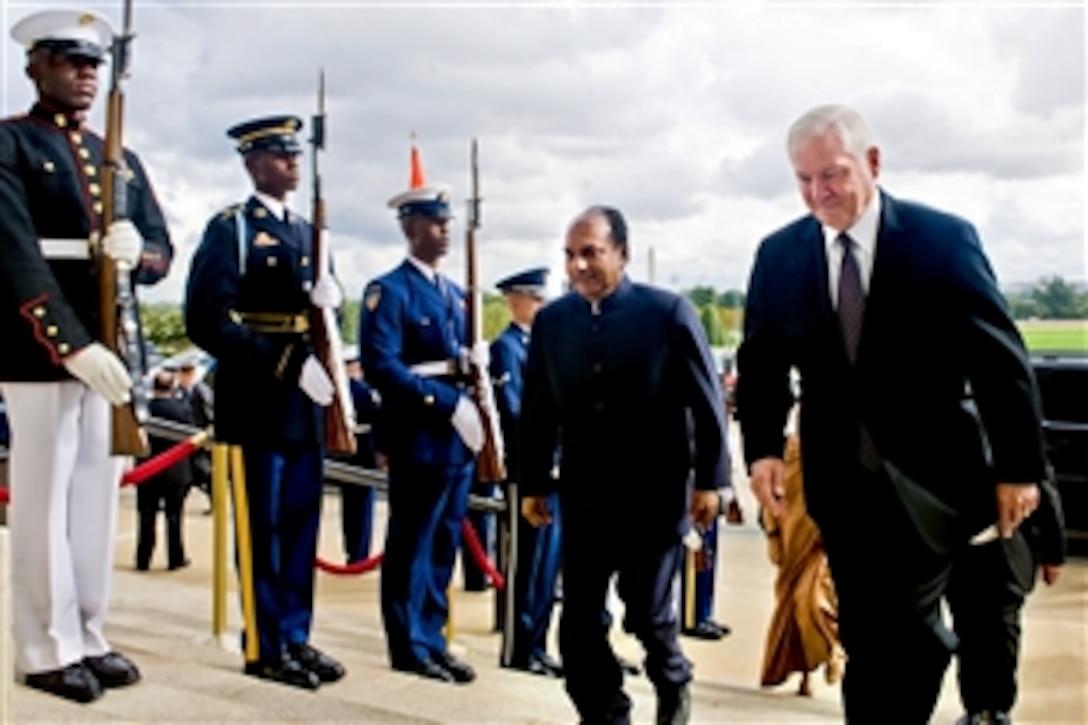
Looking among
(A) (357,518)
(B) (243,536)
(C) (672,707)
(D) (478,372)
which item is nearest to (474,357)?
(D) (478,372)

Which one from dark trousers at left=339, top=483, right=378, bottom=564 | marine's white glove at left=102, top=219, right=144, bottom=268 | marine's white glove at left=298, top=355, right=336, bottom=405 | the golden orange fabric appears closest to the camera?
marine's white glove at left=102, top=219, right=144, bottom=268

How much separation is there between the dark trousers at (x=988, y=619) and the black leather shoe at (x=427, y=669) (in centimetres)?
185

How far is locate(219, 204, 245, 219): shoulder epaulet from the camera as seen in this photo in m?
3.99

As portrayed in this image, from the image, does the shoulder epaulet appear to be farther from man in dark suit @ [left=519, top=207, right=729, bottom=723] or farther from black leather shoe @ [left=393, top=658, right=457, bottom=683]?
black leather shoe @ [left=393, top=658, right=457, bottom=683]

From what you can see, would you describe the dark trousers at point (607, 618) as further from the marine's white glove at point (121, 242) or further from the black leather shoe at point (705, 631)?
the black leather shoe at point (705, 631)

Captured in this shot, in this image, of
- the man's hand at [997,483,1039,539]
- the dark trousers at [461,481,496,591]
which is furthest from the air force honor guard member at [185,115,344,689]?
the dark trousers at [461,481,496,591]

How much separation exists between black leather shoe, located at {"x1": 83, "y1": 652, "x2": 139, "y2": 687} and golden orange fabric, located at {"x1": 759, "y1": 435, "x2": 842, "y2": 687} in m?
2.62

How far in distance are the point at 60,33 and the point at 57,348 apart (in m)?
0.93

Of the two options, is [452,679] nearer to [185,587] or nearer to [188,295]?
[188,295]

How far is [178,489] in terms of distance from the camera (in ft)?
25.2

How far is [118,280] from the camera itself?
3463 millimetres

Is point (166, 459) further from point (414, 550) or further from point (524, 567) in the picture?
point (524, 567)

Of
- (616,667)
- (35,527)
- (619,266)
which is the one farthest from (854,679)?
(35,527)

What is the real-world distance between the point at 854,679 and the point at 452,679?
198cm
